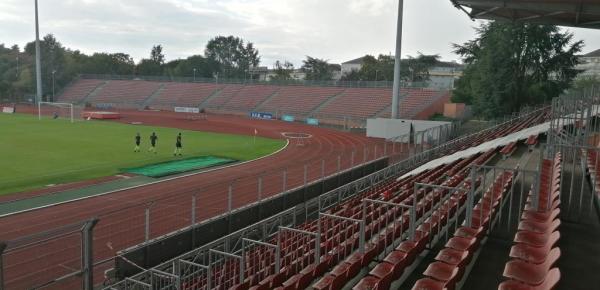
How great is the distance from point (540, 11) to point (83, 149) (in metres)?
26.1

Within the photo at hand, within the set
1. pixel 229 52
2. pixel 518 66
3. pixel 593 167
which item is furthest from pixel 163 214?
pixel 229 52

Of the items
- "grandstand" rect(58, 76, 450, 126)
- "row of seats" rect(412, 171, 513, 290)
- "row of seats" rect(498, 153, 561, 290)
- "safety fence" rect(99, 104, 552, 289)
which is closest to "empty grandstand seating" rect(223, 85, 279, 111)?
"grandstand" rect(58, 76, 450, 126)

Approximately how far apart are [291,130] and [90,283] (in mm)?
38118

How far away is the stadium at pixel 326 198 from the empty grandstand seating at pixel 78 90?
2934cm

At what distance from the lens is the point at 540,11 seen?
14.8 metres

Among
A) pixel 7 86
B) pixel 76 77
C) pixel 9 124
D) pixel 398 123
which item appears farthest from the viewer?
pixel 76 77

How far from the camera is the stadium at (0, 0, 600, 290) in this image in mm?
7258

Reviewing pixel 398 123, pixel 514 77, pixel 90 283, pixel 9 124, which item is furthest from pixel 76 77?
pixel 90 283

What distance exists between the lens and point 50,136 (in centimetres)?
3562

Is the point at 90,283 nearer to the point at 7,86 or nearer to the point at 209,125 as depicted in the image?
the point at 209,125

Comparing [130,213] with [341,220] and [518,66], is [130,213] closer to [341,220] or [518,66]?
[341,220]

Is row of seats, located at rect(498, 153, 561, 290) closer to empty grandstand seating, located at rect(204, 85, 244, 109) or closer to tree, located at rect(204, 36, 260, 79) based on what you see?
empty grandstand seating, located at rect(204, 85, 244, 109)

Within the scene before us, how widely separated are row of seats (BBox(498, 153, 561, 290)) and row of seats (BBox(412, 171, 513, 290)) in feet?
1.82

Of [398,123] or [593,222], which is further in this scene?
[398,123]
